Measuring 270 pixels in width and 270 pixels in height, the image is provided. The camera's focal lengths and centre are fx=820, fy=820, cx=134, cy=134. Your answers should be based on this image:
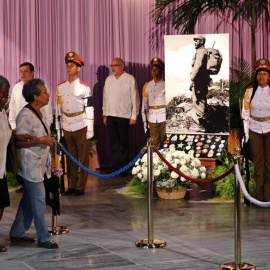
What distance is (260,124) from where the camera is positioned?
9.71 metres

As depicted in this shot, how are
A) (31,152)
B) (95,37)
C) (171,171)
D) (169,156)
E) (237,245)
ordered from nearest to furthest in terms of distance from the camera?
1. (237,245)
2. (31,152)
3. (171,171)
4. (169,156)
5. (95,37)

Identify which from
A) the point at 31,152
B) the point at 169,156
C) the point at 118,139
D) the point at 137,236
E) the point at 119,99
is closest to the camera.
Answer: the point at 31,152

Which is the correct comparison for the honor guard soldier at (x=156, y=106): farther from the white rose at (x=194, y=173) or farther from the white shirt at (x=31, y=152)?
the white shirt at (x=31, y=152)

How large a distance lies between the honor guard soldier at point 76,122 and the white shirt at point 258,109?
2.10 metres

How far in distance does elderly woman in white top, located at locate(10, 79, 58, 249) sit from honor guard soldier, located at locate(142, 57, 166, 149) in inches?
199

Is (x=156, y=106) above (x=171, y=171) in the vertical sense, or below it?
above

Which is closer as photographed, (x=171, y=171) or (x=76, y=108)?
(x=171, y=171)

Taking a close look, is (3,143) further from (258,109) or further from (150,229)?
(258,109)

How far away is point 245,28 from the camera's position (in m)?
14.0

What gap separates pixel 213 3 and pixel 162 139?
2302 mm

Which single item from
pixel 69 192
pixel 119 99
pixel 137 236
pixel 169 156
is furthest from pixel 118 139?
pixel 137 236

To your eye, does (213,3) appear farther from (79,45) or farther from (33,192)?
(33,192)

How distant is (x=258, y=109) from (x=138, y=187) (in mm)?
1990

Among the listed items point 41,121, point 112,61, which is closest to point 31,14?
point 112,61
